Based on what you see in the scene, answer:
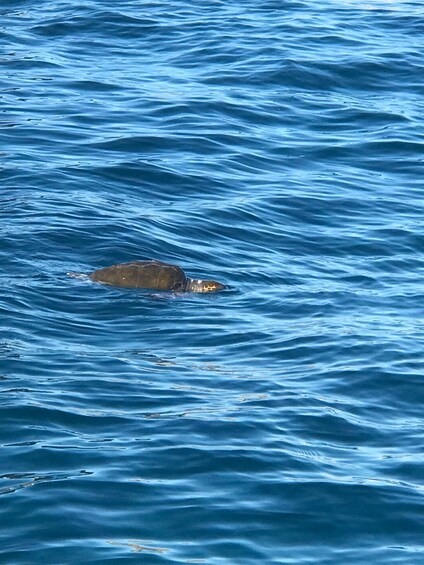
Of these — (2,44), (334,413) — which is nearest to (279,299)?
(334,413)

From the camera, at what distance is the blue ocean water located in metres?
7.67

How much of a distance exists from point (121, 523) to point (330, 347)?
3626 mm

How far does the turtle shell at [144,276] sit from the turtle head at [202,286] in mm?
70

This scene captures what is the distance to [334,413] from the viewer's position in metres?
9.27

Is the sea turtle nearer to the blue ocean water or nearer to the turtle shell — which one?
the turtle shell

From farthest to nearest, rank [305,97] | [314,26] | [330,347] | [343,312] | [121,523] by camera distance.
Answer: [314,26] → [305,97] → [343,312] → [330,347] → [121,523]

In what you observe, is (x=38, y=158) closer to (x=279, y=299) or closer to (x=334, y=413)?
(x=279, y=299)

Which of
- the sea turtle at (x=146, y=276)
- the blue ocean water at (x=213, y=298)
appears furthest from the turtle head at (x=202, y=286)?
the blue ocean water at (x=213, y=298)

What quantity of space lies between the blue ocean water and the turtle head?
0.11 metres

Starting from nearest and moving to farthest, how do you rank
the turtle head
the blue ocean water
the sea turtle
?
the blue ocean water < the sea turtle < the turtle head

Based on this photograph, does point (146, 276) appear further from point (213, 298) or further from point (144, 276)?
point (213, 298)

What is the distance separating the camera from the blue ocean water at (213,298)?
767 cm

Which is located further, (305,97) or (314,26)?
(314,26)

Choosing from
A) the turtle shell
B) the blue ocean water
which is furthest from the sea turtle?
the blue ocean water
